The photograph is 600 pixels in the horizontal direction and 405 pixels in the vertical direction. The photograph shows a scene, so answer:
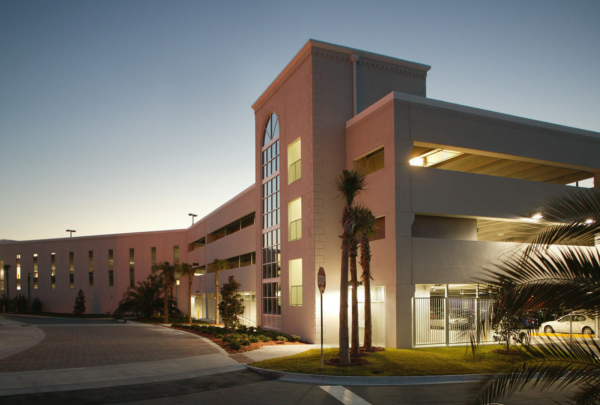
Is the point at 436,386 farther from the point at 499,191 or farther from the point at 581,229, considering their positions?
the point at 499,191

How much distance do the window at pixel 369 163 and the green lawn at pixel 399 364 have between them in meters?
9.16

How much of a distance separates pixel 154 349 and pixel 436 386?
12.5 metres

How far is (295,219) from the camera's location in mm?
27906

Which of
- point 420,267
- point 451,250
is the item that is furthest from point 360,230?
point 451,250

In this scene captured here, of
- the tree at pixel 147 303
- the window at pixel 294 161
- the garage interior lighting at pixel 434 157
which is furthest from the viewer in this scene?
the tree at pixel 147 303

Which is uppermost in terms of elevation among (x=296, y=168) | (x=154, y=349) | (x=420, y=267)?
(x=296, y=168)

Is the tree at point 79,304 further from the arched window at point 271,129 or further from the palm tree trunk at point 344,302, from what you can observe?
the palm tree trunk at point 344,302

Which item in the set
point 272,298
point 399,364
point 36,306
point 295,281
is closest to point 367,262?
point 399,364

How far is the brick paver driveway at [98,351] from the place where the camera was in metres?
16.7

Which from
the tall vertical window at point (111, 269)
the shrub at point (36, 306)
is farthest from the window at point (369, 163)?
the shrub at point (36, 306)

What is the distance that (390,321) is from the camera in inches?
797

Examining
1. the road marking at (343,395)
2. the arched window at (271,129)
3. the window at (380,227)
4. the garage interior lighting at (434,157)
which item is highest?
the arched window at (271,129)

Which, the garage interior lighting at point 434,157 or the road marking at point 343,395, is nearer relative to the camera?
the road marking at point 343,395

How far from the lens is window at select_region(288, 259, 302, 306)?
25844mm
